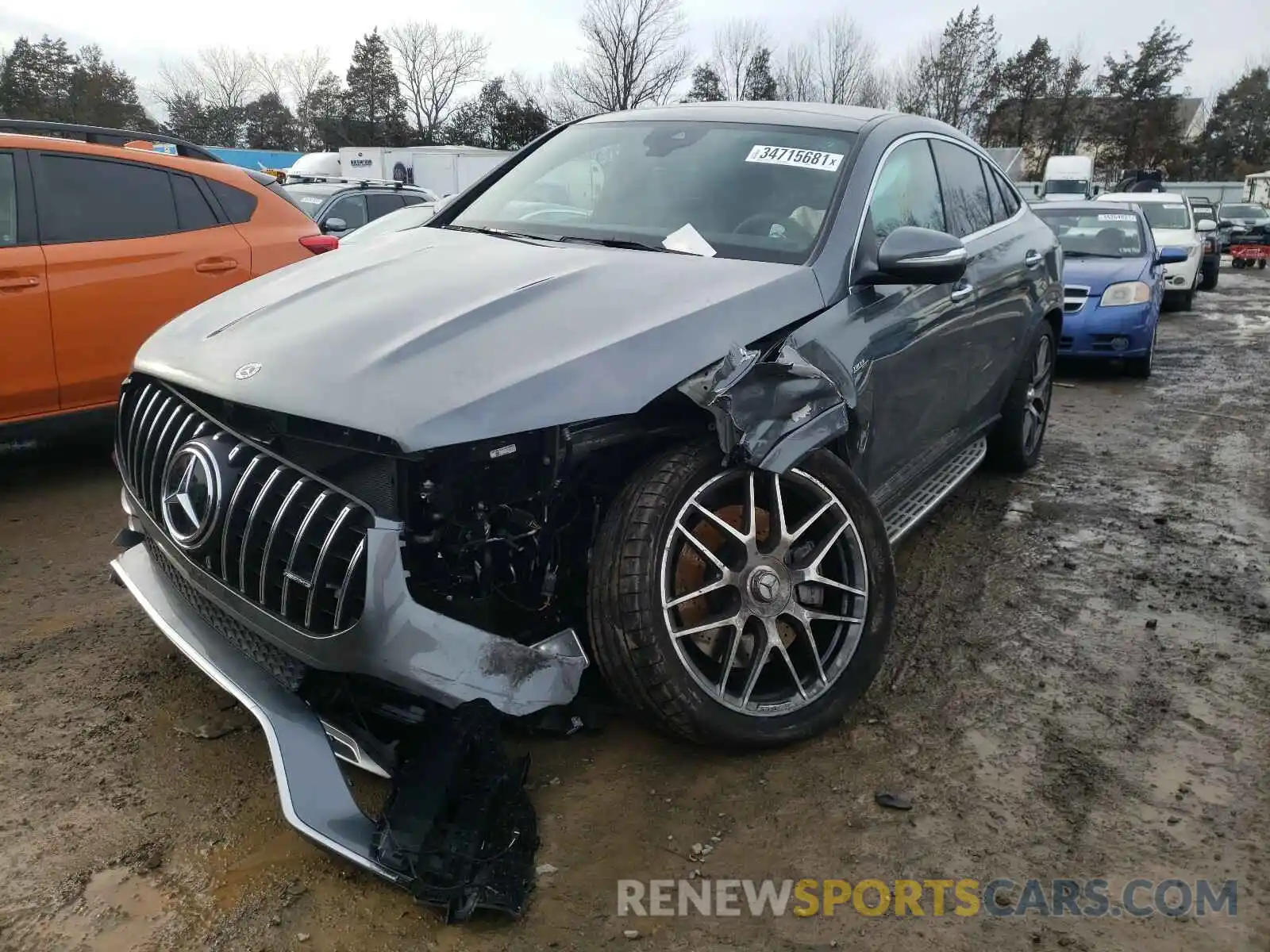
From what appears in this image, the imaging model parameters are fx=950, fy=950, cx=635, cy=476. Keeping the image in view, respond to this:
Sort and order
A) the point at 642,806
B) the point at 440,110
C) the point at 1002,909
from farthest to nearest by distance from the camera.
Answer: the point at 440,110, the point at 642,806, the point at 1002,909

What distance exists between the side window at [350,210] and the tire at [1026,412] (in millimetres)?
9343

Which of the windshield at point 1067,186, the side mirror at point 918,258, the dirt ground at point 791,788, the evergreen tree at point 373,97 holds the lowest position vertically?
the dirt ground at point 791,788

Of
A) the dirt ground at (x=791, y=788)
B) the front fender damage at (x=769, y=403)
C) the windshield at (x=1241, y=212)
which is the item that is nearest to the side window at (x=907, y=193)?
the front fender damage at (x=769, y=403)

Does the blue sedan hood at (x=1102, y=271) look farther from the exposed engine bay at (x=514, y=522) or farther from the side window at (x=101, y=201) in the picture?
the exposed engine bay at (x=514, y=522)

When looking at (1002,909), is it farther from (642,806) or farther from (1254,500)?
(1254,500)

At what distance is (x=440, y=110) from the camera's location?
60.6 meters

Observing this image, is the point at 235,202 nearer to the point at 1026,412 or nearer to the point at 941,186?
the point at 941,186

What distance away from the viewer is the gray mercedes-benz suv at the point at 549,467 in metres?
2.12

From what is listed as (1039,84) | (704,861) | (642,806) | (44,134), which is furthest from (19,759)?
(1039,84)

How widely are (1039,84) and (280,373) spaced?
2537 inches

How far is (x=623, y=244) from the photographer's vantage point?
311 centimetres

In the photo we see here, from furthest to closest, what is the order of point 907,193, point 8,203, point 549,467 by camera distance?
point 8,203
point 907,193
point 549,467

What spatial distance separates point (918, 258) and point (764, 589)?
3.87 ft

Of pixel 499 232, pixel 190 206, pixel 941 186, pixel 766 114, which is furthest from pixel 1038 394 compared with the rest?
pixel 190 206
